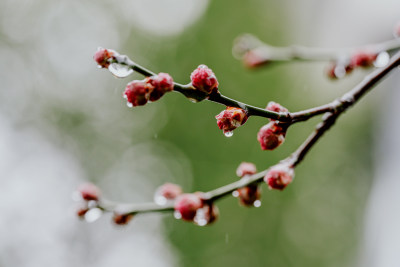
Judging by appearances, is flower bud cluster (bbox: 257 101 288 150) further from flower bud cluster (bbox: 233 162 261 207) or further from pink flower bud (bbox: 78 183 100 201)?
pink flower bud (bbox: 78 183 100 201)

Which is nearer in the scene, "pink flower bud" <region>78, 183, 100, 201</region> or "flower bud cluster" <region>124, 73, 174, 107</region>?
"flower bud cluster" <region>124, 73, 174, 107</region>

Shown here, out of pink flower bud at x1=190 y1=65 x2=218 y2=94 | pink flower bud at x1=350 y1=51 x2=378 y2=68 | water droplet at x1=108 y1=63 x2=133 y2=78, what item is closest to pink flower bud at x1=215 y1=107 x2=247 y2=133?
pink flower bud at x1=190 y1=65 x2=218 y2=94

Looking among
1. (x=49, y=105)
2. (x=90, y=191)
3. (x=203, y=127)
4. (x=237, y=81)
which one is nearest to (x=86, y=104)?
(x=49, y=105)

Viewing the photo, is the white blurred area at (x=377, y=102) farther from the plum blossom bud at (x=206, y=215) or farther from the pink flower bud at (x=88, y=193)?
the pink flower bud at (x=88, y=193)

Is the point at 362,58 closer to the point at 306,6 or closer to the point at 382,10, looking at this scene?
the point at 382,10

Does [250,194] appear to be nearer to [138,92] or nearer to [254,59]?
[138,92]

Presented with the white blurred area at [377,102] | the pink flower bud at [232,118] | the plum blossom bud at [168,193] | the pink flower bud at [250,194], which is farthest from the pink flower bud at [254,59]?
the white blurred area at [377,102]
